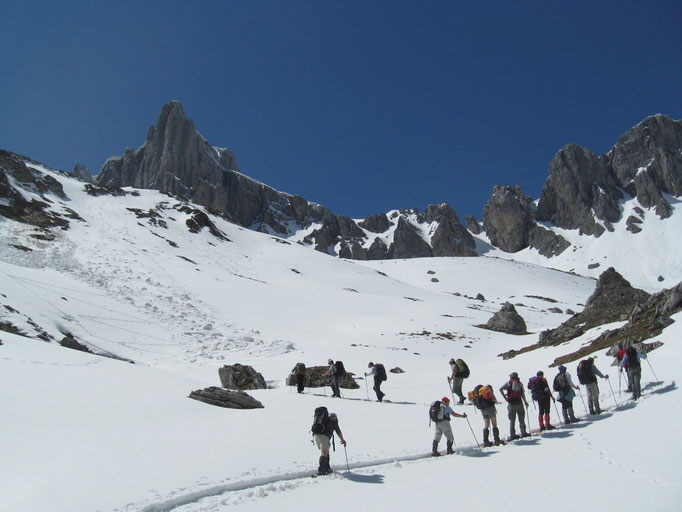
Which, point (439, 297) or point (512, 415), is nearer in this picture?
point (512, 415)

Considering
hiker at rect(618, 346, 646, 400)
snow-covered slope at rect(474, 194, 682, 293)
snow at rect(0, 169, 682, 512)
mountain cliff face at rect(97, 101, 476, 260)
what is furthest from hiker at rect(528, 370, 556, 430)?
mountain cliff face at rect(97, 101, 476, 260)

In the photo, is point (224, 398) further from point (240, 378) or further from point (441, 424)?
point (441, 424)

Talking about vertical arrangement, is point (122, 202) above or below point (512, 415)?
above

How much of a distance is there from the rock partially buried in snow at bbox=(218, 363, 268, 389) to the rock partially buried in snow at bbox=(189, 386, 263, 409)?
5261 mm

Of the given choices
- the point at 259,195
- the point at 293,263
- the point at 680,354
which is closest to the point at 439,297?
the point at 293,263

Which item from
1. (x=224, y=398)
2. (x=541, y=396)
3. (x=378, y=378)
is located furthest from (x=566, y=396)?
(x=224, y=398)

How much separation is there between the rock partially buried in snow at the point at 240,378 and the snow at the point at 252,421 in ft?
2.92

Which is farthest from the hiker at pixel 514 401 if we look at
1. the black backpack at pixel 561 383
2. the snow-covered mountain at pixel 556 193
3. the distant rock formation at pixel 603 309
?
the snow-covered mountain at pixel 556 193

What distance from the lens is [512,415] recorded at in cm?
1204

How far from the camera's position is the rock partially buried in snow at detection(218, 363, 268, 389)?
63.4 ft

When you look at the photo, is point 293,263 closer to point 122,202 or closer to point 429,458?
point 122,202

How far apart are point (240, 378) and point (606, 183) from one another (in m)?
197

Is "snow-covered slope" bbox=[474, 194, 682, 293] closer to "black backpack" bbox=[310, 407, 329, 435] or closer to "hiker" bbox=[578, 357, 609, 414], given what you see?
"hiker" bbox=[578, 357, 609, 414]

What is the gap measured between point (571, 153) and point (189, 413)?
678ft
